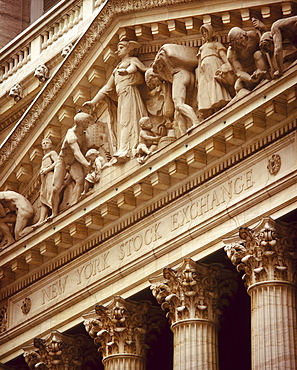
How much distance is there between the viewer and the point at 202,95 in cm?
3073

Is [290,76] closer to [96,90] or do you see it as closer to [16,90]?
[96,90]

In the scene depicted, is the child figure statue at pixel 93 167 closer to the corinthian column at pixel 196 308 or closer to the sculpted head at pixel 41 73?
the corinthian column at pixel 196 308

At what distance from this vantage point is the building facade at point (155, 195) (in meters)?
28.8

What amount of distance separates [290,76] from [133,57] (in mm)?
5763

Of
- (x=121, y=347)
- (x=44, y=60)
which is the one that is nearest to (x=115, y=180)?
(x=121, y=347)

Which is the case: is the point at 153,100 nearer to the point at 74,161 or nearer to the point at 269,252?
the point at 74,161

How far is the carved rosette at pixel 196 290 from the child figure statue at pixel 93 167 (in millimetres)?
3547

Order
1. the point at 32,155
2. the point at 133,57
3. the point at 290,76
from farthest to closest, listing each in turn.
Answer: the point at 32,155
the point at 133,57
the point at 290,76

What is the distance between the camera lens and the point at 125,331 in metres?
31.7

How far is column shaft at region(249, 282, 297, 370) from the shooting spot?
27.5 m

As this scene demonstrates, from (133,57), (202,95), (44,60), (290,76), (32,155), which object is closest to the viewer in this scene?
(290,76)

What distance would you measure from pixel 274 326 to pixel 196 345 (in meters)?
2.41

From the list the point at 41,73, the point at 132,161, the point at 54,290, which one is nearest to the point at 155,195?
the point at 132,161

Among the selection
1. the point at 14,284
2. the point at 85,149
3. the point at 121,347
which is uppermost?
the point at 85,149
